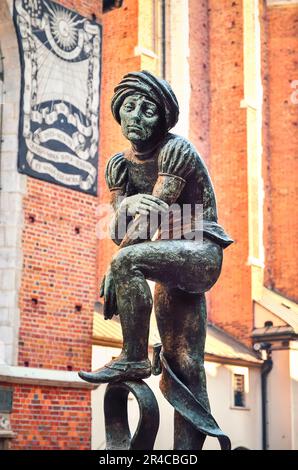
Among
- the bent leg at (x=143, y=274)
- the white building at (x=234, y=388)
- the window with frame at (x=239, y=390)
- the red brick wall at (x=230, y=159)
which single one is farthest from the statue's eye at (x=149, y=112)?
the red brick wall at (x=230, y=159)

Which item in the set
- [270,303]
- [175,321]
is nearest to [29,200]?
A: [175,321]

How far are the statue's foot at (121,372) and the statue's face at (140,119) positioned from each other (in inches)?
39.8

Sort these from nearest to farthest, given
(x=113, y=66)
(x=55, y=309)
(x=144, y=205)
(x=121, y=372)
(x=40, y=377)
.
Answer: (x=121, y=372) < (x=144, y=205) < (x=40, y=377) < (x=55, y=309) < (x=113, y=66)

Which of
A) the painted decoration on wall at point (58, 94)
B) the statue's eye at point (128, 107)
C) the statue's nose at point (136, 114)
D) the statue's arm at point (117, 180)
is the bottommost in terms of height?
the statue's arm at point (117, 180)

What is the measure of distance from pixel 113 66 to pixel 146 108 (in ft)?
59.7

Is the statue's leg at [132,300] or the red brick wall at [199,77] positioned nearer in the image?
the statue's leg at [132,300]

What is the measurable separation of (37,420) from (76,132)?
3857mm

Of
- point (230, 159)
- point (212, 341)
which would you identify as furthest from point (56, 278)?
point (230, 159)

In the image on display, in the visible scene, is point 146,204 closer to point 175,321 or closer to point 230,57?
point 175,321

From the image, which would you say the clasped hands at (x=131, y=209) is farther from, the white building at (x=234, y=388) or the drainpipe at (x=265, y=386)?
the drainpipe at (x=265, y=386)

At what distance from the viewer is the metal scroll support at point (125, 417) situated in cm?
385

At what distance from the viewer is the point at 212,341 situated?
22.3 metres

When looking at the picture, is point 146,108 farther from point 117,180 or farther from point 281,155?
point 281,155

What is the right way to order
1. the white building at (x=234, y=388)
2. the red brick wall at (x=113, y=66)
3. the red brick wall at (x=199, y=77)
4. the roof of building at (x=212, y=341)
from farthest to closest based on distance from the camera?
1. the red brick wall at (x=199, y=77)
2. the red brick wall at (x=113, y=66)
3. the white building at (x=234, y=388)
4. the roof of building at (x=212, y=341)
